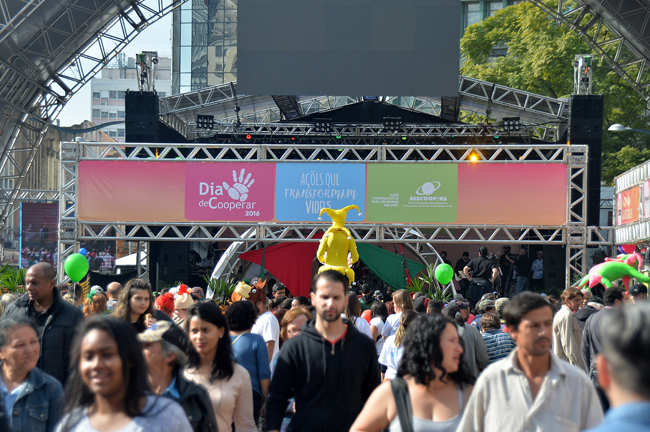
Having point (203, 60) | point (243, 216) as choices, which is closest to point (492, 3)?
point (203, 60)

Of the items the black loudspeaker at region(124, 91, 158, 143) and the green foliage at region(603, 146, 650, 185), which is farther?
the green foliage at region(603, 146, 650, 185)

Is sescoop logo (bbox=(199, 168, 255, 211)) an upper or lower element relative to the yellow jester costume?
upper

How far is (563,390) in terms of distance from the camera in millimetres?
2852

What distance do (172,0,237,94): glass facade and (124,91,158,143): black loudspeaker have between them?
68.3 ft

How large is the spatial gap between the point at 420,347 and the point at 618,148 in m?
24.7

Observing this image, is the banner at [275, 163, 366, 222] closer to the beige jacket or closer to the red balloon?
the red balloon

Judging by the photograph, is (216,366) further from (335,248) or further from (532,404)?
(335,248)

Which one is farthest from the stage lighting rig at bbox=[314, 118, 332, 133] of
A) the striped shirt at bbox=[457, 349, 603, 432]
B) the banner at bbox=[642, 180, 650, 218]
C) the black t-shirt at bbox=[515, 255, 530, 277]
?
the striped shirt at bbox=[457, 349, 603, 432]

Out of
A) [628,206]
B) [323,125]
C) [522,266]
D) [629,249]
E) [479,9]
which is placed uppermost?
[479,9]

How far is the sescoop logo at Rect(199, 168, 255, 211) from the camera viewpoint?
47.7 ft

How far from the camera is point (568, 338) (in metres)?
6.55

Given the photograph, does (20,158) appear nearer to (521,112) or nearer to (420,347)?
(521,112)

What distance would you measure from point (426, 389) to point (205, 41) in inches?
1416

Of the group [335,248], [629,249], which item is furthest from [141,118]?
[629,249]
